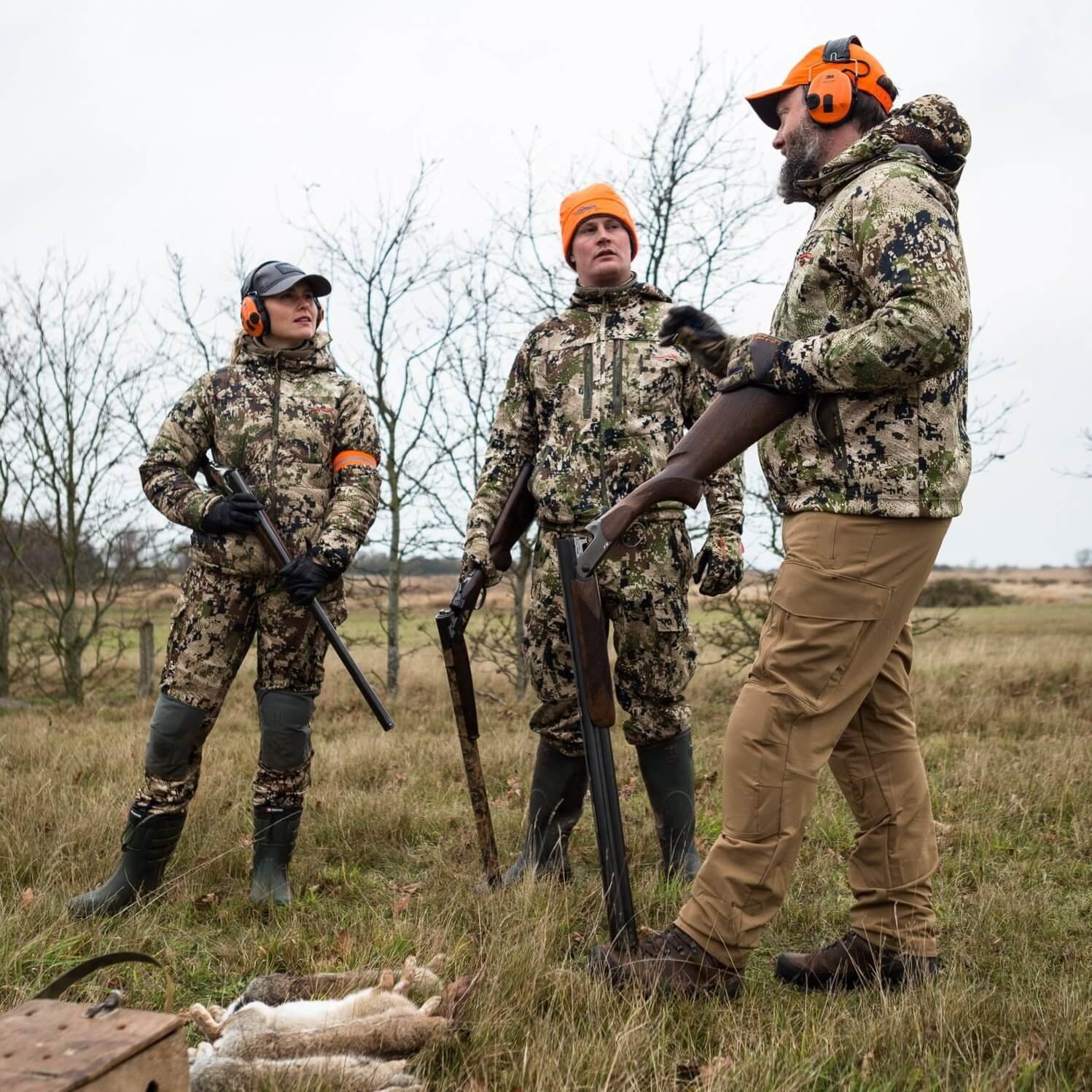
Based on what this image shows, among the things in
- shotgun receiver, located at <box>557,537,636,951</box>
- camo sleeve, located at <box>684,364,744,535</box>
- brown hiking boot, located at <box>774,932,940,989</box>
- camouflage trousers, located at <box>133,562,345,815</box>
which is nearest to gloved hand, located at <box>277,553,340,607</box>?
camouflage trousers, located at <box>133,562,345,815</box>

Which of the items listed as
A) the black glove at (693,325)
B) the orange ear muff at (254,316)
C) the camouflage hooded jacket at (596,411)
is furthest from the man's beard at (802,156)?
the orange ear muff at (254,316)

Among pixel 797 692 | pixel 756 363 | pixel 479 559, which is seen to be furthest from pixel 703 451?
pixel 479 559

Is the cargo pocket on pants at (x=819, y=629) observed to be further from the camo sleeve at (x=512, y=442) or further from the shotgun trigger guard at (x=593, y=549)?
the camo sleeve at (x=512, y=442)

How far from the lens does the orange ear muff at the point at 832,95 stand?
284cm

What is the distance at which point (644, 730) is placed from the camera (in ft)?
13.1

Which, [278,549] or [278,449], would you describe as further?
[278,449]

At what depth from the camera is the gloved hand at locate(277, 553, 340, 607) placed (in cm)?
383

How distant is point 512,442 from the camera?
420 cm

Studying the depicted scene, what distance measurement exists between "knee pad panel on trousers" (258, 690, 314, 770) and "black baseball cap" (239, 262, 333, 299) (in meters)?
1.57

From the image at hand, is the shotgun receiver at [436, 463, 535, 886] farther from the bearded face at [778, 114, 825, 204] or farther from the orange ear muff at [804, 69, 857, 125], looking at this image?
the orange ear muff at [804, 69, 857, 125]

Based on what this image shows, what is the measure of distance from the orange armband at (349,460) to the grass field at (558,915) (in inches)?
64.8

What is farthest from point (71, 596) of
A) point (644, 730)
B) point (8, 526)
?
point (644, 730)

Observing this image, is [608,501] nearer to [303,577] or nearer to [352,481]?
[352,481]

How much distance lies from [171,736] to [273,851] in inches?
23.0
